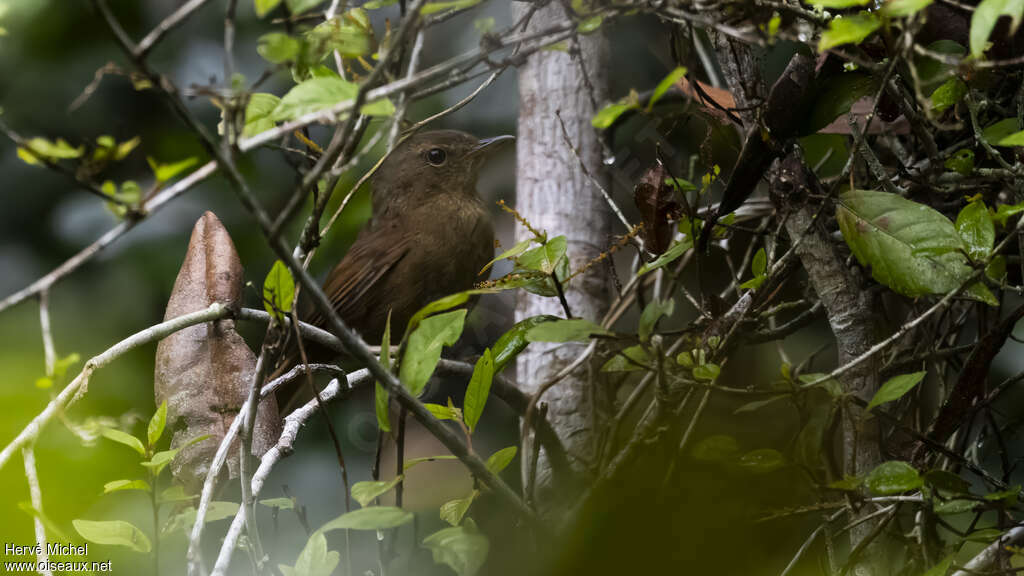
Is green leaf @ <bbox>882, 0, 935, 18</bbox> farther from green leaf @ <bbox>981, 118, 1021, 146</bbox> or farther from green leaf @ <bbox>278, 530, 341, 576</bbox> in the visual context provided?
green leaf @ <bbox>278, 530, 341, 576</bbox>

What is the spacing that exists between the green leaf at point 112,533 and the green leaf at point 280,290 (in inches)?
20.3

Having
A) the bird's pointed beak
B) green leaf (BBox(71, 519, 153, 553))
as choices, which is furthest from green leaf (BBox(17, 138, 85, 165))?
the bird's pointed beak

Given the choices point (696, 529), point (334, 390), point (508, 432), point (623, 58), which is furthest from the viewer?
point (623, 58)

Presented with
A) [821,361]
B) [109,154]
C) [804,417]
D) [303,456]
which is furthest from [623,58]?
[109,154]

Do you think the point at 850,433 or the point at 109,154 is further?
the point at 850,433

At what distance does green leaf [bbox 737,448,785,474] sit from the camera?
113 cm

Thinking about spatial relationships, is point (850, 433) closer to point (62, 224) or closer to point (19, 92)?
point (62, 224)

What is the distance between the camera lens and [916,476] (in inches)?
52.9

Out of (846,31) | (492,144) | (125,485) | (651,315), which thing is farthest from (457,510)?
(492,144)

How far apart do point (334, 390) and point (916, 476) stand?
3.80 feet

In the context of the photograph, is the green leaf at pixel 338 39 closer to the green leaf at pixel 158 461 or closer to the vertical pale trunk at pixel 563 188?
the green leaf at pixel 158 461

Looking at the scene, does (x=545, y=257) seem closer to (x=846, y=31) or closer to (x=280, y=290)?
(x=280, y=290)

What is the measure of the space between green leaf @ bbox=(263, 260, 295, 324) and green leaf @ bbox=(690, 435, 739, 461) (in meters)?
0.66

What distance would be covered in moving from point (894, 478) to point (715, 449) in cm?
39
